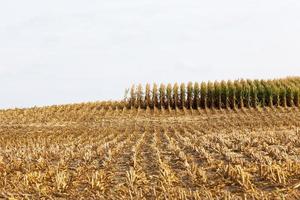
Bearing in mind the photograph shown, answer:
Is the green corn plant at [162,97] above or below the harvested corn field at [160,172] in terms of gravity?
above

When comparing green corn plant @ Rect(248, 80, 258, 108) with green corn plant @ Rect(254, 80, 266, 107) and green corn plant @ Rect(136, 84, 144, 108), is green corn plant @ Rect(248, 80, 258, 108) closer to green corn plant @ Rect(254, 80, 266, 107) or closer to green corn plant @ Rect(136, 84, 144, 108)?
green corn plant @ Rect(254, 80, 266, 107)

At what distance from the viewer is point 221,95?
47.7m

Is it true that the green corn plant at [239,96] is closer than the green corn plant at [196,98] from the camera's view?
Yes

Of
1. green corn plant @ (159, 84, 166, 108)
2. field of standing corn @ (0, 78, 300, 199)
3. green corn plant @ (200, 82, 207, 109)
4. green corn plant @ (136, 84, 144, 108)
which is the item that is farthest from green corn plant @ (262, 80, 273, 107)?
field of standing corn @ (0, 78, 300, 199)

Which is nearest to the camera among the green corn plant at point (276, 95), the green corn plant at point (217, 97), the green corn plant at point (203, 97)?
the green corn plant at point (276, 95)

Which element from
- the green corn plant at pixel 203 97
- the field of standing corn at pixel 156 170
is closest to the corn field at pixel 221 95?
the green corn plant at pixel 203 97

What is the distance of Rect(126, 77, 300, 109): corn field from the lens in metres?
47.1

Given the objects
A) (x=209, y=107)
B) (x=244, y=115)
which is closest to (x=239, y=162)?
(x=244, y=115)

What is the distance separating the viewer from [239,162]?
13.4 metres

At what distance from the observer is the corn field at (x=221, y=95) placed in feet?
155

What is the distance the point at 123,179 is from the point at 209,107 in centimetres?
3586

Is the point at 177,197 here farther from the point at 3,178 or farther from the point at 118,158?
the point at 118,158

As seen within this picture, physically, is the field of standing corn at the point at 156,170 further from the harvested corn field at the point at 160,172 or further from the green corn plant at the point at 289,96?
the green corn plant at the point at 289,96

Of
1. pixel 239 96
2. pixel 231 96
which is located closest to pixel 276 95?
pixel 239 96
